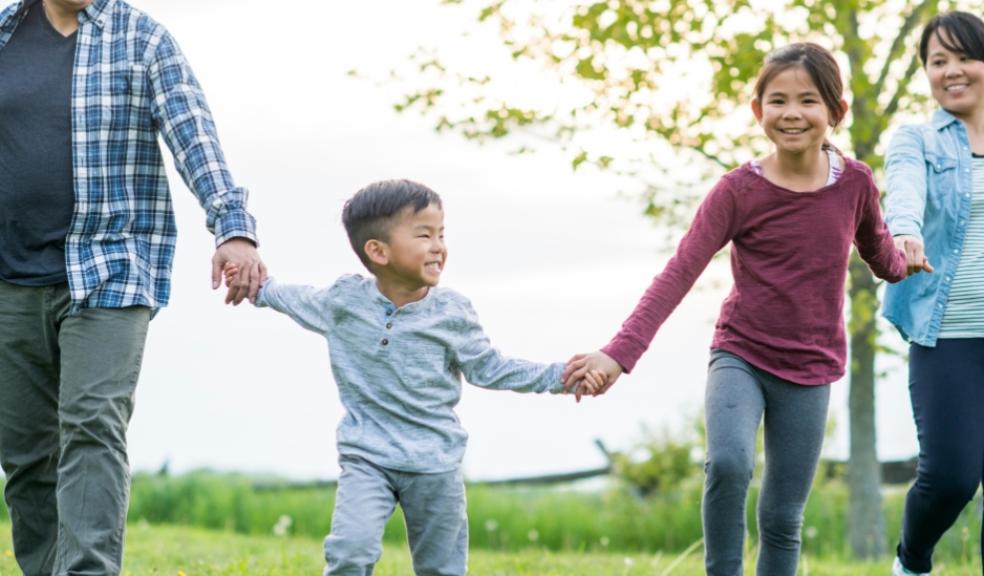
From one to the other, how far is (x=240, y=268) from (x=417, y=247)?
2.23 ft

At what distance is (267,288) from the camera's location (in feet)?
14.6

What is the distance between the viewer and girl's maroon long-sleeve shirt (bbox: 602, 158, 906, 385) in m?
4.46

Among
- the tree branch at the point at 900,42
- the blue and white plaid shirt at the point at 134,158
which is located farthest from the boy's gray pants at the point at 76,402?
the tree branch at the point at 900,42

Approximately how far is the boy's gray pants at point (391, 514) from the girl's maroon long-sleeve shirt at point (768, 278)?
766mm

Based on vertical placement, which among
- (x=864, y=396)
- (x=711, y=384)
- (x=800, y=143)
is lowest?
(x=864, y=396)

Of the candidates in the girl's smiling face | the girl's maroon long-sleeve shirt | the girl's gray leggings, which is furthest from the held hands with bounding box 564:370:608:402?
the girl's smiling face

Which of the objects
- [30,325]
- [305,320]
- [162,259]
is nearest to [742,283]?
[305,320]

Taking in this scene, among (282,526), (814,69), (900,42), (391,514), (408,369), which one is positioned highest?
(900,42)

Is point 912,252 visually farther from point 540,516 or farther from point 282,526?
point 540,516

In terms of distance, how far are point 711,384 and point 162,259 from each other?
1.98 meters

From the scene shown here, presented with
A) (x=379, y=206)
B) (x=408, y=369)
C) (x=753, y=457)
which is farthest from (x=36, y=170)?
(x=753, y=457)

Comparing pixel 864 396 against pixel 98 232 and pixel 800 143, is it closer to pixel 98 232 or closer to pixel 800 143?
pixel 800 143

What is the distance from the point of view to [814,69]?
446cm

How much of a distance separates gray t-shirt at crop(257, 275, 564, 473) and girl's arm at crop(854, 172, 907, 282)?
133 centimetres
